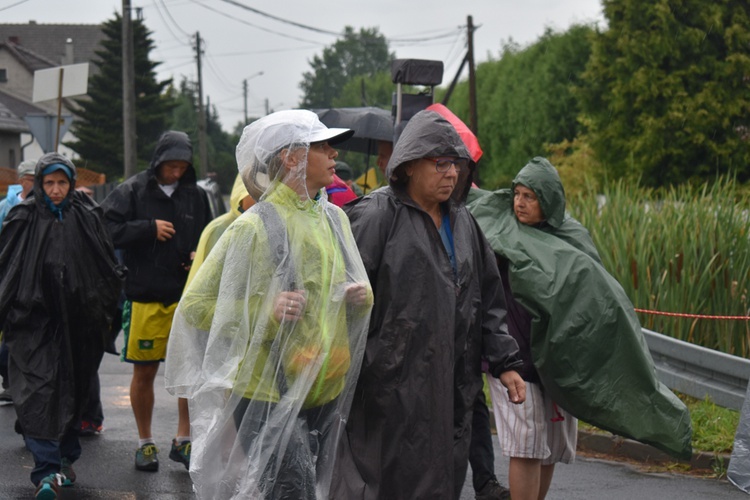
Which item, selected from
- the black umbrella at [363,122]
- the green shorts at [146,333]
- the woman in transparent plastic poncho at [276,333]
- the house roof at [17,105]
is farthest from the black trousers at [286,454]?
the house roof at [17,105]

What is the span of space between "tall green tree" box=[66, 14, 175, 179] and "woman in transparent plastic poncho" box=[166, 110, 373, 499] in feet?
184

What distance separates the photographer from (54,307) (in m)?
6.49

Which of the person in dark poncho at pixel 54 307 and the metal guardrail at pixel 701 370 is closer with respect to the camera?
the person in dark poncho at pixel 54 307

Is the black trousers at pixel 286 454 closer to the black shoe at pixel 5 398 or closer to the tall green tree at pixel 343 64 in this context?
the black shoe at pixel 5 398

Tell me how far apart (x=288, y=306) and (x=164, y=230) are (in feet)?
10.5

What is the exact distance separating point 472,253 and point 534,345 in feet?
3.19

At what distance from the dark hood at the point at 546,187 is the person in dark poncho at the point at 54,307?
2.50m

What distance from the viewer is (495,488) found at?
6219 mm

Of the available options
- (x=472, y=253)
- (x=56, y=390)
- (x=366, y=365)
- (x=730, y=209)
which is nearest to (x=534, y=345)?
(x=472, y=253)

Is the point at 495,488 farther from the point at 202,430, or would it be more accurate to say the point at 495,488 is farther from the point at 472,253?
the point at 202,430

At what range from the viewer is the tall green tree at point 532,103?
3841cm

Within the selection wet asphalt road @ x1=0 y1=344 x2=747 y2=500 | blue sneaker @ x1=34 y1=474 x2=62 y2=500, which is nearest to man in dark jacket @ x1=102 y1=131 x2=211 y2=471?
wet asphalt road @ x1=0 y1=344 x2=747 y2=500

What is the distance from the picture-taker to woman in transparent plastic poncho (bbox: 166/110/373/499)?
13.1ft

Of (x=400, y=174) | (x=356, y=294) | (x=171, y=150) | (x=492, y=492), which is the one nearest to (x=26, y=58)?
(x=171, y=150)
